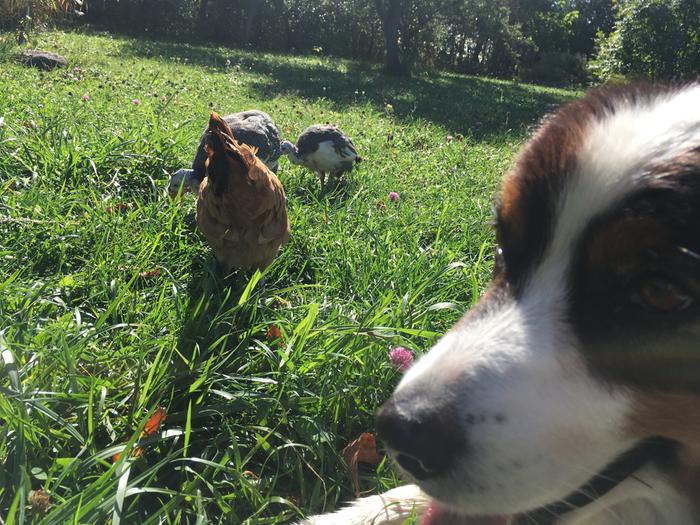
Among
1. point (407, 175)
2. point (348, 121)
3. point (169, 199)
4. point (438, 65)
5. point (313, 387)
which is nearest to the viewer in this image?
point (313, 387)

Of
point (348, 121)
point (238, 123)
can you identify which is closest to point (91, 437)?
point (238, 123)

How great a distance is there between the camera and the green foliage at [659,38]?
1794cm

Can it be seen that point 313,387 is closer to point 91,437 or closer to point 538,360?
point 91,437

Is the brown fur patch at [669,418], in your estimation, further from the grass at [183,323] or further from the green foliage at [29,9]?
the green foliage at [29,9]

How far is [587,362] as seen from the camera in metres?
1.52

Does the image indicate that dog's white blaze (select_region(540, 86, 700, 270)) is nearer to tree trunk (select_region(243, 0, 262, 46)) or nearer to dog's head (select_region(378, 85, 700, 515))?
dog's head (select_region(378, 85, 700, 515))

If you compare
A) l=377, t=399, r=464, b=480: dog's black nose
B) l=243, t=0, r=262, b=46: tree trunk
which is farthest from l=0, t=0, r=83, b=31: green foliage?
l=243, t=0, r=262, b=46: tree trunk

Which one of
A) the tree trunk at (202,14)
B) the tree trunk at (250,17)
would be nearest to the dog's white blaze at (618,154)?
the tree trunk at (250,17)

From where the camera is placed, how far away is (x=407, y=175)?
602 cm

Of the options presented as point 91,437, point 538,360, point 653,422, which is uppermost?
point 538,360

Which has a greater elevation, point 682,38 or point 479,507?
point 682,38

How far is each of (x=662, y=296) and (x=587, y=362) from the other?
0.25 meters

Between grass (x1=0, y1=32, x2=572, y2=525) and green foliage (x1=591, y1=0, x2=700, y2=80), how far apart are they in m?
15.5

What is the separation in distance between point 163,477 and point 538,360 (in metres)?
1.44
